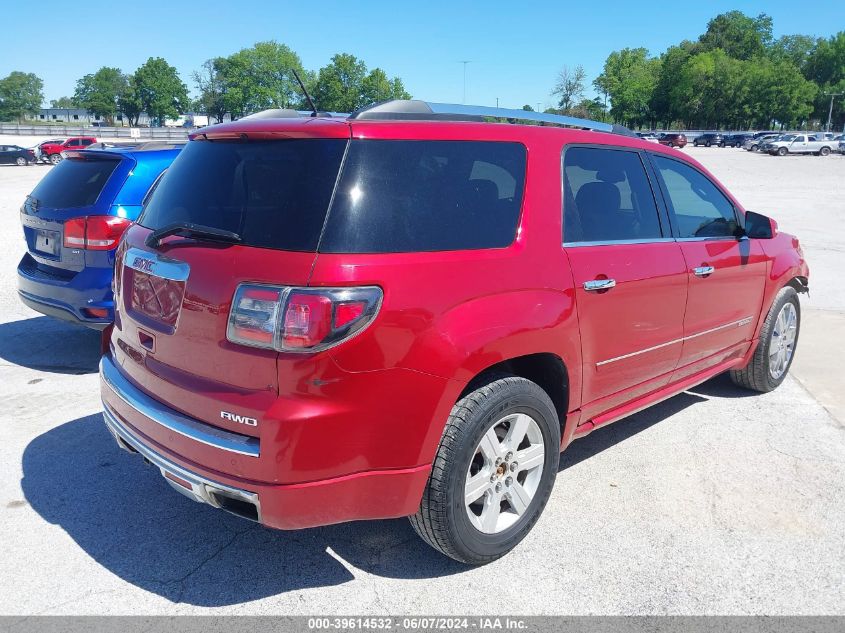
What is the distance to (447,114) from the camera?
9.76 ft

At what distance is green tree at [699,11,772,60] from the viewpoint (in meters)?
121

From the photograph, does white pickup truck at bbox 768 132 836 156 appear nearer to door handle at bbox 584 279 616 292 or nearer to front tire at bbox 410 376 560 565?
door handle at bbox 584 279 616 292

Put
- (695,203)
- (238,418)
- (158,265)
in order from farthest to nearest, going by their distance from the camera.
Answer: (695,203)
(158,265)
(238,418)

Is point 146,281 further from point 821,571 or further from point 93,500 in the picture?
point 821,571

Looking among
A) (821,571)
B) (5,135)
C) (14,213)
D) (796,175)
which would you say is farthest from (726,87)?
(821,571)

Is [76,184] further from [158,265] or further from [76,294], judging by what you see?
[158,265]

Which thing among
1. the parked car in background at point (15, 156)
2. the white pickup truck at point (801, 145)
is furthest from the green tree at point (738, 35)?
the parked car in background at point (15, 156)

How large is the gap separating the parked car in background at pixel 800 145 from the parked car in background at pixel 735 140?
13.7 metres

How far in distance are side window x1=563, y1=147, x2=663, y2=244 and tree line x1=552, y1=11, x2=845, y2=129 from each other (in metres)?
88.2

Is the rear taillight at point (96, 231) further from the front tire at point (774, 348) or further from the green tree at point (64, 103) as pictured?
the green tree at point (64, 103)

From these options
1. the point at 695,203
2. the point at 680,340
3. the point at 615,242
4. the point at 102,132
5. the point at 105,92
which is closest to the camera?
the point at 615,242

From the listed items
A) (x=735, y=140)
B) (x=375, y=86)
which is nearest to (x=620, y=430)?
(x=735, y=140)

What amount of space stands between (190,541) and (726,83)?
365ft

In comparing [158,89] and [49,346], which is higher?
[158,89]
